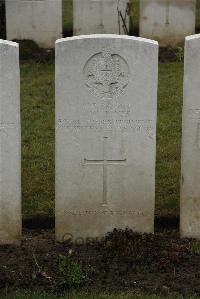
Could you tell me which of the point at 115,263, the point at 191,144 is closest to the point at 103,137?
the point at 191,144

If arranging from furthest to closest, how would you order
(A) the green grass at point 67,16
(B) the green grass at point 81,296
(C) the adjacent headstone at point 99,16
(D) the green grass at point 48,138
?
(A) the green grass at point 67,16 < (C) the adjacent headstone at point 99,16 < (D) the green grass at point 48,138 < (B) the green grass at point 81,296

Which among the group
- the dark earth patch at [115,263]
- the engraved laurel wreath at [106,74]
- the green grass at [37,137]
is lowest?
the dark earth patch at [115,263]

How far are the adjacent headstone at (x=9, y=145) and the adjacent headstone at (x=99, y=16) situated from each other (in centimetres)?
686

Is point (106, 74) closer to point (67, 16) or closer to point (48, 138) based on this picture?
point (48, 138)

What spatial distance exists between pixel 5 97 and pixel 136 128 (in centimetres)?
100

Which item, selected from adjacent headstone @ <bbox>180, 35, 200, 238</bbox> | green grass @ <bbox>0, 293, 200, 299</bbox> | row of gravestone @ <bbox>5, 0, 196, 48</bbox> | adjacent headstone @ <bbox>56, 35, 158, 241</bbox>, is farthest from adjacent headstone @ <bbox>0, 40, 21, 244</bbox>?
row of gravestone @ <bbox>5, 0, 196, 48</bbox>

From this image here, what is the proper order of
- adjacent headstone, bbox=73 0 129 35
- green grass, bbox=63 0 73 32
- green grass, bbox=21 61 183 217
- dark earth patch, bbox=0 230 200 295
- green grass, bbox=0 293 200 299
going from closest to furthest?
green grass, bbox=0 293 200 299
dark earth patch, bbox=0 230 200 295
green grass, bbox=21 61 183 217
adjacent headstone, bbox=73 0 129 35
green grass, bbox=63 0 73 32

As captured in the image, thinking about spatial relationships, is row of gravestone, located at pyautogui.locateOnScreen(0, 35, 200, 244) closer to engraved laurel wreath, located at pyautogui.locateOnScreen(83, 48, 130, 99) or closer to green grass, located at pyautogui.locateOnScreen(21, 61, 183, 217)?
engraved laurel wreath, located at pyautogui.locateOnScreen(83, 48, 130, 99)

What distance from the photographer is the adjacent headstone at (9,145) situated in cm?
587

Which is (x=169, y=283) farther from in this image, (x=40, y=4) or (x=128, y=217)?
(x=40, y=4)

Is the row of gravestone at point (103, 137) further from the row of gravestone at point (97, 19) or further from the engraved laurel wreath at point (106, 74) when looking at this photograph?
the row of gravestone at point (97, 19)

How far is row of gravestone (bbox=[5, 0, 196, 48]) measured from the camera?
41.4ft

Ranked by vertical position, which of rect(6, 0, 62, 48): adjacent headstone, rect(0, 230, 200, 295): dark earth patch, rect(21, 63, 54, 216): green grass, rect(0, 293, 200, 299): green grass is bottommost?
rect(0, 293, 200, 299): green grass

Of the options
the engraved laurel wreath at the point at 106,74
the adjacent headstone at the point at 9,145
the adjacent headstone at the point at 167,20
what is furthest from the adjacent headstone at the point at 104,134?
the adjacent headstone at the point at 167,20
